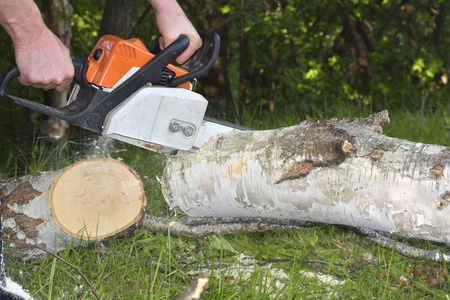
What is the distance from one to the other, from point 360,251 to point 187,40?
5.70ft

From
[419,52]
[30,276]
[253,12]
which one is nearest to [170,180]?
[30,276]

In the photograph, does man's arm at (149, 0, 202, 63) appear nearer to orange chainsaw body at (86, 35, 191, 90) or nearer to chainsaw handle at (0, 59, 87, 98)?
orange chainsaw body at (86, 35, 191, 90)

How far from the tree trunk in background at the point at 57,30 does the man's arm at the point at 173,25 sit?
8.98ft

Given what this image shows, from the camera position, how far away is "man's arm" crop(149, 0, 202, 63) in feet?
7.16

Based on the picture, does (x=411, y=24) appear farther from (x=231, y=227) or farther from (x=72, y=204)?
(x=72, y=204)

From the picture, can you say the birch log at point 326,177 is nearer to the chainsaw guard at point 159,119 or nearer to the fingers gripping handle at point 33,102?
the chainsaw guard at point 159,119

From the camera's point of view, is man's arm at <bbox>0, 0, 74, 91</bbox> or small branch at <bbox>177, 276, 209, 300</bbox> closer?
small branch at <bbox>177, 276, 209, 300</bbox>

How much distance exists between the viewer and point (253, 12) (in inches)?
287

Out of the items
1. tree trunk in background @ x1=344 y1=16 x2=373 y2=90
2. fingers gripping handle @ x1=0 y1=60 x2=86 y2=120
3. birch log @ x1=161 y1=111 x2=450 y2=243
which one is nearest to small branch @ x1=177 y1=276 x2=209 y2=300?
birch log @ x1=161 y1=111 x2=450 y2=243

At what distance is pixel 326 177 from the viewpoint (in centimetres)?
169

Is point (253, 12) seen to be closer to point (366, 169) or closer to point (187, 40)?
point (187, 40)

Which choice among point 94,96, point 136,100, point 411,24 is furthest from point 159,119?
point 411,24

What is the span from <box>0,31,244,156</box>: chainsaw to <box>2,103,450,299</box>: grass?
0.53 metres

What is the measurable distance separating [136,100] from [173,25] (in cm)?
45
